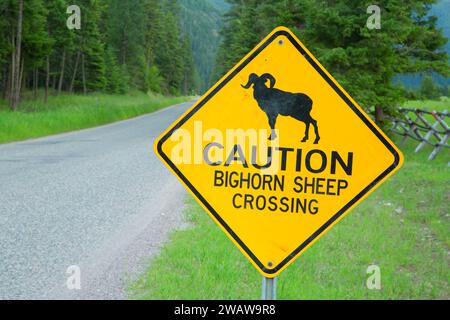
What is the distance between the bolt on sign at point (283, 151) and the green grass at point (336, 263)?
62.1 inches

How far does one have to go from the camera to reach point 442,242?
5746 mm

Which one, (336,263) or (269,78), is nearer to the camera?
(269,78)

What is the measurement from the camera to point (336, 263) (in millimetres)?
4848

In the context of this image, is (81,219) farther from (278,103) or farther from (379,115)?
(379,115)

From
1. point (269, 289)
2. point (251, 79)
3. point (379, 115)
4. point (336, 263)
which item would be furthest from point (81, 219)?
point (379, 115)

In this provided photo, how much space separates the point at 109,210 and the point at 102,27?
186ft

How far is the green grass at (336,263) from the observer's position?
412 cm

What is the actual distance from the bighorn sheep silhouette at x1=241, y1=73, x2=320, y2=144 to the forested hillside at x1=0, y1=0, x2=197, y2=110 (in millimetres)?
26018

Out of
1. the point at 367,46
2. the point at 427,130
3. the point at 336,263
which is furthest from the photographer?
the point at 427,130

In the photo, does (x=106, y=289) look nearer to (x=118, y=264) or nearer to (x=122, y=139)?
(x=118, y=264)

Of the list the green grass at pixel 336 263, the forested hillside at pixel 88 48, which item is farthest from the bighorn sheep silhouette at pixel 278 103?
the forested hillside at pixel 88 48

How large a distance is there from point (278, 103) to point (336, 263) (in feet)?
9.10

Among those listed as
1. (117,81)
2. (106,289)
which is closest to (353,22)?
(106,289)

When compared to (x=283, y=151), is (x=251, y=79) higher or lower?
higher
